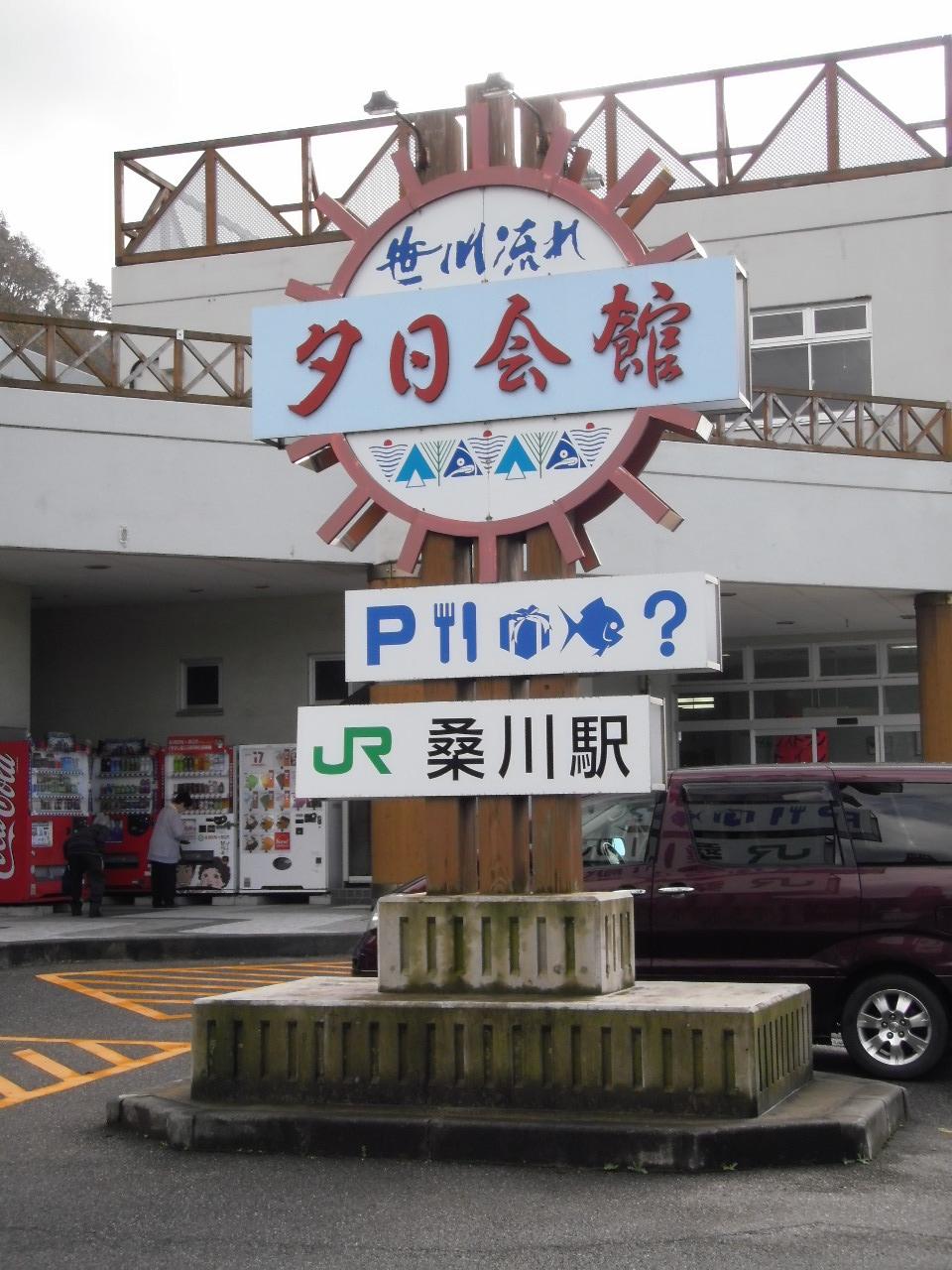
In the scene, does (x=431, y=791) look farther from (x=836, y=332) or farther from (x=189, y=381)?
(x=836, y=332)

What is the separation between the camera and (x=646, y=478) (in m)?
20.4

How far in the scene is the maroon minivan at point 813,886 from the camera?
392 inches

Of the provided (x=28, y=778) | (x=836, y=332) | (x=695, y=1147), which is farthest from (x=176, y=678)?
(x=695, y=1147)

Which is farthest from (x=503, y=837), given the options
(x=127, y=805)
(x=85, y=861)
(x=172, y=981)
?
(x=127, y=805)

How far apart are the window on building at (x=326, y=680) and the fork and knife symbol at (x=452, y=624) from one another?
14231 millimetres

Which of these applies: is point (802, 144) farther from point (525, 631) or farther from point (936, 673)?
point (525, 631)

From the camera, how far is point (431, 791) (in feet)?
28.4

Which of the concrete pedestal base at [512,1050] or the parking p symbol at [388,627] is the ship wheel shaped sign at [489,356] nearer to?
the parking p symbol at [388,627]

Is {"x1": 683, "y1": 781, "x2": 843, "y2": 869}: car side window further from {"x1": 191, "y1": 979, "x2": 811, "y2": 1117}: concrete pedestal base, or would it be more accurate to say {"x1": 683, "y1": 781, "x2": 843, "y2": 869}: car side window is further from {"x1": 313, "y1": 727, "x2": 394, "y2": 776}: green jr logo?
{"x1": 313, "y1": 727, "x2": 394, "y2": 776}: green jr logo

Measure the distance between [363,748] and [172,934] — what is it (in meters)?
9.37

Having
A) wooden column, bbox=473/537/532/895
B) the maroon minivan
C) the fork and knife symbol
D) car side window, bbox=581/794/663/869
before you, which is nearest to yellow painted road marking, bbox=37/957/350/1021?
car side window, bbox=581/794/663/869

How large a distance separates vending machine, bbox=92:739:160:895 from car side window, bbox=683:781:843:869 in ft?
42.2

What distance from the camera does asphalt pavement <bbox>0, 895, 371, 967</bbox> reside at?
16.8 m

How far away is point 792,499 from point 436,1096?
14.3 m
